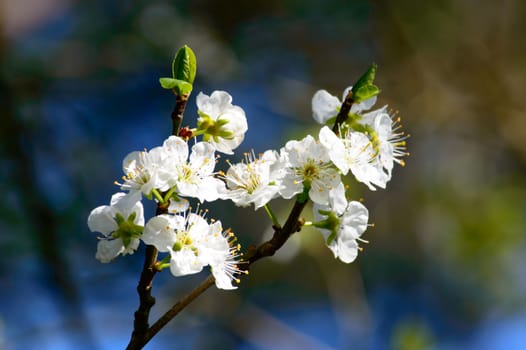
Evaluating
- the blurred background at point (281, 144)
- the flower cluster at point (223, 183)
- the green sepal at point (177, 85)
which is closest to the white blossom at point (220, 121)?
the flower cluster at point (223, 183)

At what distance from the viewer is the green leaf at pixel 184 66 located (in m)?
0.82

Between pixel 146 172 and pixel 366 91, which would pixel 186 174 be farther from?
pixel 366 91

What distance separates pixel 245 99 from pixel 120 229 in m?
2.86

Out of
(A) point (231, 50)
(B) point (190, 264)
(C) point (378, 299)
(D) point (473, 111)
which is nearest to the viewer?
(B) point (190, 264)

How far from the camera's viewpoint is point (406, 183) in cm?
385

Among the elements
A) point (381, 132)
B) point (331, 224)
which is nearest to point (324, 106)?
point (381, 132)

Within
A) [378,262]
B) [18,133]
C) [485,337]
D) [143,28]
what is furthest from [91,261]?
[485,337]

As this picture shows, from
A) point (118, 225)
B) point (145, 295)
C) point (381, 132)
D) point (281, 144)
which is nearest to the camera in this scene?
point (145, 295)

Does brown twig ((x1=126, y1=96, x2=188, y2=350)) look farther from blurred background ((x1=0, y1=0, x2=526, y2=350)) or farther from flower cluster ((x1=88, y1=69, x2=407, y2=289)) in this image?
blurred background ((x1=0, y1=0, x2=526, y2=350))

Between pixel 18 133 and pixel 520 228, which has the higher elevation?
pixel 520 228

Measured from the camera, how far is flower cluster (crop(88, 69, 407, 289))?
0.78 m

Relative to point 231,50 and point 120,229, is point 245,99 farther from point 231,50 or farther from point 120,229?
point 120,229

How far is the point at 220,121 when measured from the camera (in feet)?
3.00

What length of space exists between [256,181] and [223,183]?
5cm
